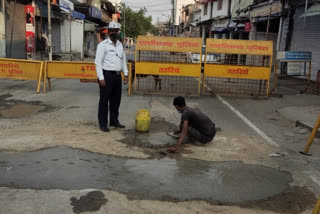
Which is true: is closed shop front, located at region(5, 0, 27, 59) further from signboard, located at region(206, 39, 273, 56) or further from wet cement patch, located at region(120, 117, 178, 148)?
wet cement patch, located at region(120, 117, 178, 148)

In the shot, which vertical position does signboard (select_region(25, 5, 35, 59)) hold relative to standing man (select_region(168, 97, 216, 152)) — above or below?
above

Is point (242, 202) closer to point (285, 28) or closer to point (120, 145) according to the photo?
point (120, 145)

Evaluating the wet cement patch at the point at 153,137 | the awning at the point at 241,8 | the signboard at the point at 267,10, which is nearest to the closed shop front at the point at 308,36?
the signboard at the point at 267,10

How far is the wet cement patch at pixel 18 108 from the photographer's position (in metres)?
7.64

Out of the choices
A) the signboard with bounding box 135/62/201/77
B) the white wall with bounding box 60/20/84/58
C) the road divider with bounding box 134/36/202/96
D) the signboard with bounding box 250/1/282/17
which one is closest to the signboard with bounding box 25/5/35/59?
the white wall with bounding box 60/20/84/58

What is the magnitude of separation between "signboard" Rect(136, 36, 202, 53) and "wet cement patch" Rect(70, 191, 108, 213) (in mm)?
7389

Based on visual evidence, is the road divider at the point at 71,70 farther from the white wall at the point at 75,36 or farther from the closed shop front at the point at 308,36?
the white wall at the point at 75,36

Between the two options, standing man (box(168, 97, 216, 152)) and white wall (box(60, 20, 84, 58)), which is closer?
standing man (box(168, 97, 216, 152))

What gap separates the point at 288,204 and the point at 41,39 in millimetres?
A: 19092

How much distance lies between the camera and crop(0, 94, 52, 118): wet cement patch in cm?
764

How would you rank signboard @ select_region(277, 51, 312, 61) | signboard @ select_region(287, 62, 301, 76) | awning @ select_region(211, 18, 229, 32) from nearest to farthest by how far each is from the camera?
signboard @ select_region(277, 51, 312, 61)
signboard @ select_region(287, 62, 301, 76)
awning @ select_region(211, 18, 229, 32)

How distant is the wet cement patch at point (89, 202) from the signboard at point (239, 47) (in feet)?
25.8

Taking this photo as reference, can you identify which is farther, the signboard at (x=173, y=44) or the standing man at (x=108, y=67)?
the signboard at (x=173, y=44)

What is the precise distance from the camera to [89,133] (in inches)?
243
